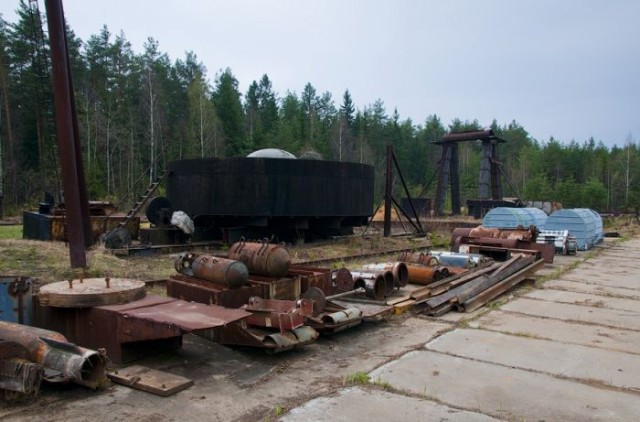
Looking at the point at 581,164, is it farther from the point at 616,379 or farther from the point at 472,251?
the point at 616,379

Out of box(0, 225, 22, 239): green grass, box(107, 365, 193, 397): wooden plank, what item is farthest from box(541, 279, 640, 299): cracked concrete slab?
box(0, 225, 22, 239): green grass

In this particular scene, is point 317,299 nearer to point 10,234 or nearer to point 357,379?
point 357,379

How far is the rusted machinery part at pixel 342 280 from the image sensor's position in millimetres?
7145

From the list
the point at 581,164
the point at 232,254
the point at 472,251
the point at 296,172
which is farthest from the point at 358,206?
the point at 581,164

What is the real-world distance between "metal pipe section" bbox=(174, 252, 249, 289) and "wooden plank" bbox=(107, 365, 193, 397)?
1586 millimetres

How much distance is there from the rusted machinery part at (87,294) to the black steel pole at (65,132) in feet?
12.3

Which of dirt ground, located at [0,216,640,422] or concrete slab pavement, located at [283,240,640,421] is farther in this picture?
concrete slab pavement, located at [283,240,640,421]

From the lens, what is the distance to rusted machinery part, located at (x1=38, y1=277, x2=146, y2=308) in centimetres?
459

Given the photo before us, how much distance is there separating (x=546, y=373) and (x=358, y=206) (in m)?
10.8

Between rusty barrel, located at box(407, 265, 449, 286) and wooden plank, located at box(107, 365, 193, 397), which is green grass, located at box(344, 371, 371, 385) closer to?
wooden plank, located at box(107, 365, 193, 397)

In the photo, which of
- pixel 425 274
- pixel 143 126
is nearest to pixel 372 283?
pixel 425 274

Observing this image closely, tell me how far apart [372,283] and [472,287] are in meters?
1.61

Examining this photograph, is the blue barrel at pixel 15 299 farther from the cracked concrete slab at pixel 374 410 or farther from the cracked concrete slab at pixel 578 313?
the cracked concrete slab at pixel 578 313

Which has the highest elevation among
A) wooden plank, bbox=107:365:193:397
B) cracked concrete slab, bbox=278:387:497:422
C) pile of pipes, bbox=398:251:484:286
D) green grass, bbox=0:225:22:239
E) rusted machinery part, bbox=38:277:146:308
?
green grass, bbox=0:225:22:239
